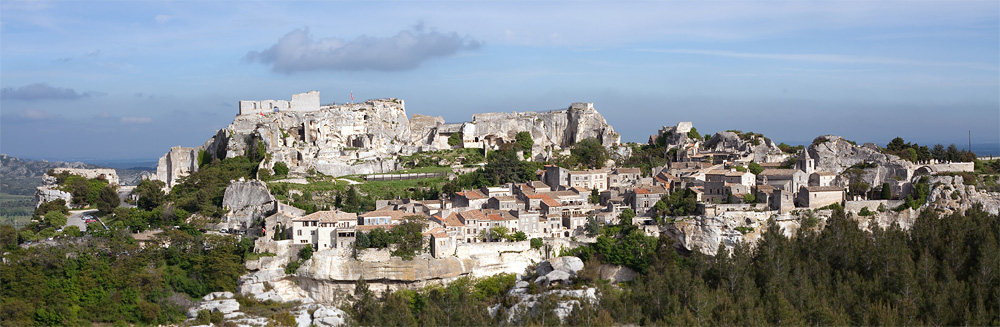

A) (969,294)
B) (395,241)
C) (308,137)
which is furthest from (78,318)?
(969,294)

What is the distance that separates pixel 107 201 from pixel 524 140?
25379 millimetres

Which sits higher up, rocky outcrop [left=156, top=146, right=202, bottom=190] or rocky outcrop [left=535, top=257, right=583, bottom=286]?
rocky outcrop [left=156, top=146, right=202, bottom=190]

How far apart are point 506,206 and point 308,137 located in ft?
58.5

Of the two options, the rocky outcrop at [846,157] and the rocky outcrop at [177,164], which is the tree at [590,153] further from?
the rocky outcrop at [177,164]

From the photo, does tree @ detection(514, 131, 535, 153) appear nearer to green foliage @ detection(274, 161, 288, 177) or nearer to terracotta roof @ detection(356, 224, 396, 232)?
green foliage @ detection(274, 161, 288, 177)

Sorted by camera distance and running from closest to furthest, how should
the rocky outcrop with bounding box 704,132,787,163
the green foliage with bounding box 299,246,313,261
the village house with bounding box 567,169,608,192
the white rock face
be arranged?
the white rock face
the green foliage with bounding box 299,246,313,261
the village house with bounding box 567,169,608,192
the rocky outcrop with bounding box 704,132,787,163

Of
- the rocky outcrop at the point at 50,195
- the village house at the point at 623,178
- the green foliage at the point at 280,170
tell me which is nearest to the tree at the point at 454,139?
the green foliage at the point at 280,170

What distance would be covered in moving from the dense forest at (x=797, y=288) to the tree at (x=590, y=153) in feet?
48.3

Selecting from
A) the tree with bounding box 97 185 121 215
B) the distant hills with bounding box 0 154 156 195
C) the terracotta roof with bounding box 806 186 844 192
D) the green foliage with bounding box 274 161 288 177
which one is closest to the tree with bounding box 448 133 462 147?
the green foliage with bounding box 274 161 288 177

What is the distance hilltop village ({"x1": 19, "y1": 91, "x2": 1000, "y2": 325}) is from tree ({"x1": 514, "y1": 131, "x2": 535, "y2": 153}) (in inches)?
4.5

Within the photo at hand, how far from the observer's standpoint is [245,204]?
141ft

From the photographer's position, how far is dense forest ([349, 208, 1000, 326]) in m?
33.2

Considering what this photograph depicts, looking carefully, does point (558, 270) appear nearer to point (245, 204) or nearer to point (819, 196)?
point (819, 196)

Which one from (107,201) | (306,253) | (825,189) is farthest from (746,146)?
(107,201)
